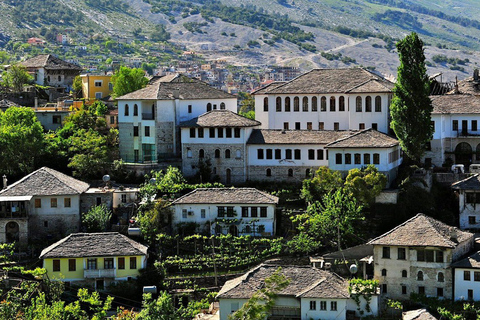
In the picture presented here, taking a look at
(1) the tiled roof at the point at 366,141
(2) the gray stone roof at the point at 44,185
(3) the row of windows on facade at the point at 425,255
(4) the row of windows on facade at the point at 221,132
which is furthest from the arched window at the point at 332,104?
(3) the row of windows on facade at the point at 425,255

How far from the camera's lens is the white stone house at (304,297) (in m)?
59.2

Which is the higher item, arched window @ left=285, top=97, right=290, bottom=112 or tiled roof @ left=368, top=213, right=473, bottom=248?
arched window @ left=285, top=97, right=290, bottom=112

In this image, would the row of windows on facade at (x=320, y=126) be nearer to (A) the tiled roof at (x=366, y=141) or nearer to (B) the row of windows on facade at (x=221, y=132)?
(A) the tiled roof at (x=366, y=141)

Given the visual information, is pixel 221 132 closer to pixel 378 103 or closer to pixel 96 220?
pixel 96 220

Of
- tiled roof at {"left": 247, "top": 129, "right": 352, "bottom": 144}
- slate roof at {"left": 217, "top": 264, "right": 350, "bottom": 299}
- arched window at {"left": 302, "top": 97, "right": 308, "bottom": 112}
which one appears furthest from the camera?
arched window at {"left": 302, "top": 97, "right": 308, "bottom": 112}

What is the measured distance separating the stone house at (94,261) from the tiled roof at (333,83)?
23.7m

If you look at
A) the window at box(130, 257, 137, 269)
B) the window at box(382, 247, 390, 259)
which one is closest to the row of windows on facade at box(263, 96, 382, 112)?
the window at box(382, 247, 390, 259)

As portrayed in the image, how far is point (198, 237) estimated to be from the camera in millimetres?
68188

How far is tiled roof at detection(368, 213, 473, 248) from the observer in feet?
205

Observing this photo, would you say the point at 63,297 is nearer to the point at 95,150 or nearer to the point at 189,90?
the point at 95,150

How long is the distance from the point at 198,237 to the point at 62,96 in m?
40.9

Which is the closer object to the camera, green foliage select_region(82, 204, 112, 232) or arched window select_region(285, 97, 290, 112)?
green foliage select_region(82, 204, 112, 232)

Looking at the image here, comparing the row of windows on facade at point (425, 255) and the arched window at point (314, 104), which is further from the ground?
the arched window at point (314, 104)

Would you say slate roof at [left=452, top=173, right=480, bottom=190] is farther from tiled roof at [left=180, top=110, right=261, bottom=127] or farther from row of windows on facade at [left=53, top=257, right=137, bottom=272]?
row of windows on facade at [left=53, top=257, right=137, bottom=272]
